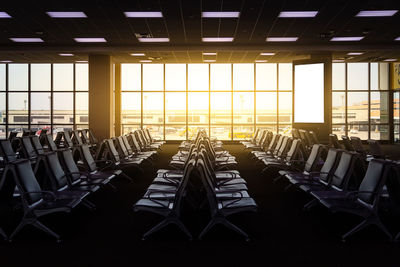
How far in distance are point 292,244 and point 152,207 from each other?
1.52 m

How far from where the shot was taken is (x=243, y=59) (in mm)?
14891

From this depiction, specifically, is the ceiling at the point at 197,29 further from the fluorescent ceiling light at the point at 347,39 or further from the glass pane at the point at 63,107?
the glass pane at the point at 63,107

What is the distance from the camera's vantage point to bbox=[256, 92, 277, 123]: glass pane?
1695 centimetres

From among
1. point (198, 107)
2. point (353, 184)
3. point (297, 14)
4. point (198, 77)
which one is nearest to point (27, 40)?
point (198, 77)

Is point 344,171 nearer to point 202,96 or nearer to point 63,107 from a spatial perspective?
point 202,96

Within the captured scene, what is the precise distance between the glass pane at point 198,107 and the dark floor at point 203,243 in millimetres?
11775

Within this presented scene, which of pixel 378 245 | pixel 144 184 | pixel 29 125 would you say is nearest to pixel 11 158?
pixel 144 184

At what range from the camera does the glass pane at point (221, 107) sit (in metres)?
17.0

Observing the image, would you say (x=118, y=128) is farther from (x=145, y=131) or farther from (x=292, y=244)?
(x=292, y=244)

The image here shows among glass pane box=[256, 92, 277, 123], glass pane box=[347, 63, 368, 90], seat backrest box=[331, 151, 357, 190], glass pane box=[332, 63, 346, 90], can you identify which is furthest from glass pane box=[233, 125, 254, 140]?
seat backrest box=[331, 151, 357, 190]

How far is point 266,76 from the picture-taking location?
16.9 meters

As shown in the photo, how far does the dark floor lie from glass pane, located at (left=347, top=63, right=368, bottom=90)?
1319cm

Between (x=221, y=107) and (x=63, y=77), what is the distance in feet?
23.7

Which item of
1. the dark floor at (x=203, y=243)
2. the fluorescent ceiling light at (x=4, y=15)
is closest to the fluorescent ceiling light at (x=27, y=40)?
the fluorescent ceiling light at (x=4, y=15)
